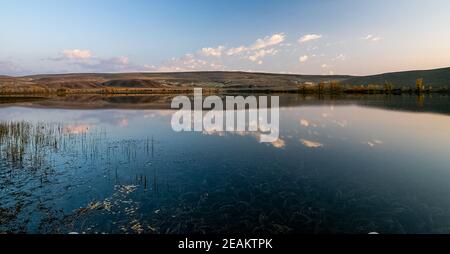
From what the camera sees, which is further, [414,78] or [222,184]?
[414,78]

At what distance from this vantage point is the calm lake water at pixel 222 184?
695 cm

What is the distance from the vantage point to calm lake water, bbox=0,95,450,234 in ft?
22.8

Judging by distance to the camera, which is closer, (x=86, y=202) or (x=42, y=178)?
(x=86, y=202)

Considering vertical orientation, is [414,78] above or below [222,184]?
above

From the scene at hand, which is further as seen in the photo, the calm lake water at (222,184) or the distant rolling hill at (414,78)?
the distant rolling hill at (414,78)

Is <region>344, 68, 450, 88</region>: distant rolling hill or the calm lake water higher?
<region>344, 68, 450, 88</region>: distant rolling hill

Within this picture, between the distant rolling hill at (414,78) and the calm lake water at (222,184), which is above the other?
the distant rolling hill at (414,78)

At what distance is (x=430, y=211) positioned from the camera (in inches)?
300

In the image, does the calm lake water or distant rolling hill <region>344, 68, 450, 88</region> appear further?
distant rolling hill <region>344, 68, 450, 88</region>

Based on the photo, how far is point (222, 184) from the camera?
31.7ft

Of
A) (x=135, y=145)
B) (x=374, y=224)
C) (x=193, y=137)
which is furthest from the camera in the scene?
(x=193, y=137)
